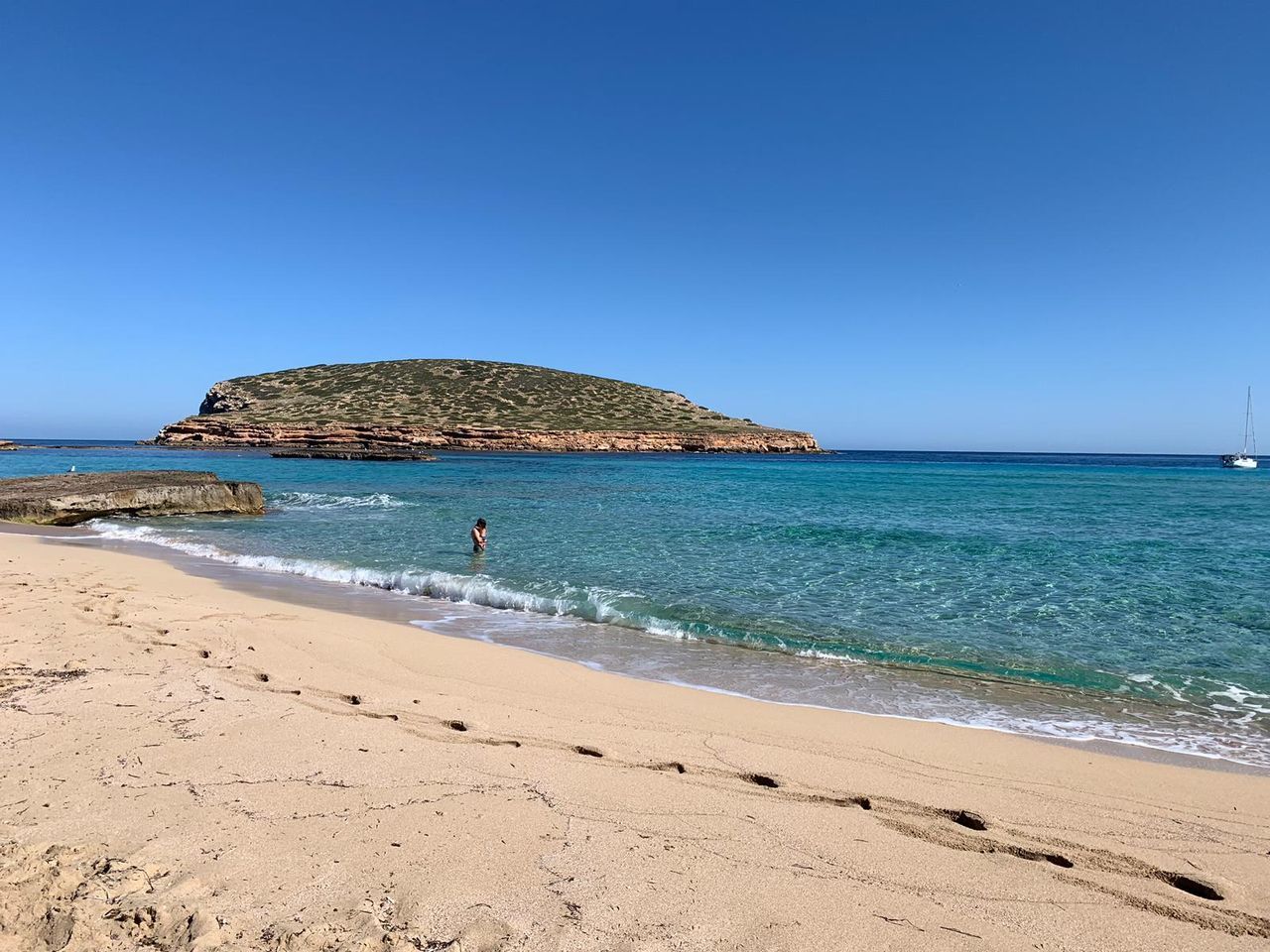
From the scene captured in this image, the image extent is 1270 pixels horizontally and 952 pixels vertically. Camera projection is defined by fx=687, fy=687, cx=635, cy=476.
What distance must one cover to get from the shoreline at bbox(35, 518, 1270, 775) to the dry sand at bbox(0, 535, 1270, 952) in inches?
12.0

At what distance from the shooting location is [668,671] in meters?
7.69

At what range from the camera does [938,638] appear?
9.02 meters

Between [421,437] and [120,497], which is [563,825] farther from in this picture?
[421,437]

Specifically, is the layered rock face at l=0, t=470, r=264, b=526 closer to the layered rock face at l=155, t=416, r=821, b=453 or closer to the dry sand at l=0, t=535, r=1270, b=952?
the dry sand at l=0, t=535, r=1270, b=952

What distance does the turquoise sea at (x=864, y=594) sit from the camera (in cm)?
712

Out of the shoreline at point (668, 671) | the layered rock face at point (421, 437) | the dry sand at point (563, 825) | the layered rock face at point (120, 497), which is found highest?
the layered rock face at point (421, 437)

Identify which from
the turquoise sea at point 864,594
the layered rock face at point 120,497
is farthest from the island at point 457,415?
the turquoise sea at point 864,594

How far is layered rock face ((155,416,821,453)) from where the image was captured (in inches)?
2990

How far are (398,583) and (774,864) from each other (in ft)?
33.0

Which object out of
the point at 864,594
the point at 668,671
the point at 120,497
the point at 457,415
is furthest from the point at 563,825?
the point at 457,415

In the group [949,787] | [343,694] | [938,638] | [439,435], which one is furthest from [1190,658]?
[439,435]

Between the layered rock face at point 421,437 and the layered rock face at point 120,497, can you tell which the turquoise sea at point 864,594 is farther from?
the layered rock face at point 421,437

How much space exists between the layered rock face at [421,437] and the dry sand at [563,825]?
239 ft

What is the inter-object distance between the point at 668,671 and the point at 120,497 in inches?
833
